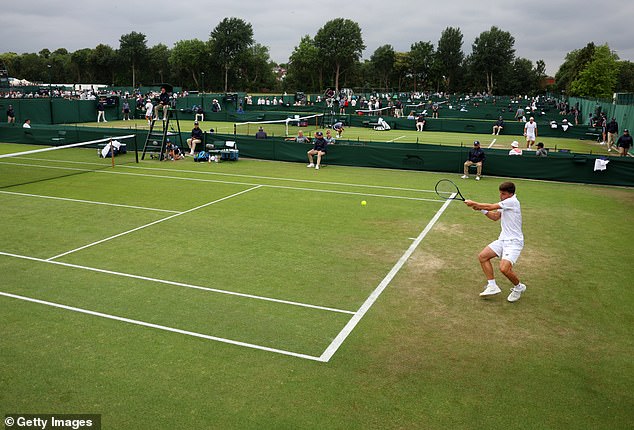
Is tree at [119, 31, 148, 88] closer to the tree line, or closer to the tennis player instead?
the tree line

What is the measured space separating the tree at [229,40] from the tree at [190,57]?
4183 millimetres

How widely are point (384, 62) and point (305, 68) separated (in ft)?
76.4

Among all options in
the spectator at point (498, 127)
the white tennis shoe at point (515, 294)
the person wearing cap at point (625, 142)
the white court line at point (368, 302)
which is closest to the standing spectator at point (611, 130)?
the person wearing cap at point (625, 142)

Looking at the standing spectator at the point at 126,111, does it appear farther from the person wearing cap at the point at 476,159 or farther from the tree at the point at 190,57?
the tree at the point at 190,57

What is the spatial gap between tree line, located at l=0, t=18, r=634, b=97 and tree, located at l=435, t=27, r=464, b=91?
25cm

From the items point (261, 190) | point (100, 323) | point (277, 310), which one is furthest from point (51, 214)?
point (277, 310)

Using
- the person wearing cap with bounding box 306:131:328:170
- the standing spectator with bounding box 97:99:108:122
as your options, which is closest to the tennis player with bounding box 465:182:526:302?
the person wearing cap with bounding box 306:131:328:170

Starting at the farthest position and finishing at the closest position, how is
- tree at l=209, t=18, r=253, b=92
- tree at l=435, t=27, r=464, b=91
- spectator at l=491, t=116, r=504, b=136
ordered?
tree at l=435, t=27, r=464, b=91 → tree at l=209, t=18, r=253, b=92 → spectator at l=491, t=116, r=504, b=136

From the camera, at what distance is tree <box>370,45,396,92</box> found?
139 m

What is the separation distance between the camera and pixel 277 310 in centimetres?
A: 872

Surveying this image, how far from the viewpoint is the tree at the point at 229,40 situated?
12012cm

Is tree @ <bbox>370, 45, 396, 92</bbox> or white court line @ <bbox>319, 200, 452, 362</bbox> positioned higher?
tree @ <bbox>370, 45, 396, 92</bbox>

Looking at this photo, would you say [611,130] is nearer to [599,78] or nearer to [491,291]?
[491,291]

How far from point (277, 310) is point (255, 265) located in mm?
2353
